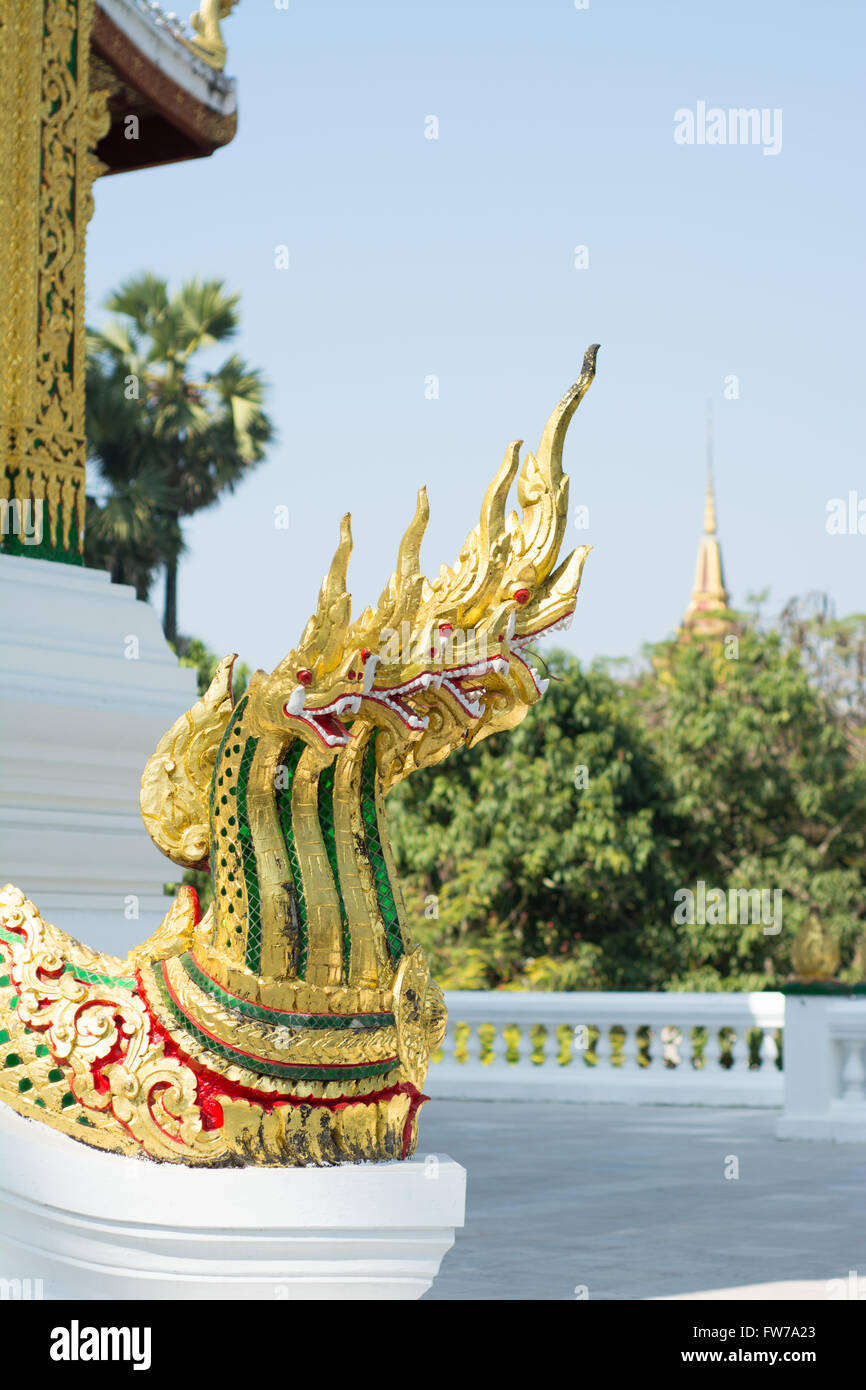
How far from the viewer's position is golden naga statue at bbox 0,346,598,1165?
10.8 ft

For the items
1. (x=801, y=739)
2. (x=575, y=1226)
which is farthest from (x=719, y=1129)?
(x=801, y=739)

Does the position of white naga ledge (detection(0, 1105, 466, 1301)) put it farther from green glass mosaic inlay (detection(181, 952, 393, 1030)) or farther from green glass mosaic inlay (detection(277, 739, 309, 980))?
green glass mosaic inlay (detection(277, 739, 309, 980))

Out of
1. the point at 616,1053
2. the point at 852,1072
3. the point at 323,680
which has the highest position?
the point at 323,680

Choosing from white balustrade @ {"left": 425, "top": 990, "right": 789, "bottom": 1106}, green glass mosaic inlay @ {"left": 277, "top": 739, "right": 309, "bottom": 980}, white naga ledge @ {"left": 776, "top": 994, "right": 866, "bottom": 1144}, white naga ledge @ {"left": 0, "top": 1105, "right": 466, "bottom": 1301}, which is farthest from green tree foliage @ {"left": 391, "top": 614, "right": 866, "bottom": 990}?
white naga ledge @ {"left": 0, "top": 1105, "right": 466, "bottom": 1301}

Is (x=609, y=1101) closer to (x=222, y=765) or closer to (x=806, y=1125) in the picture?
(x=806, y=1125)

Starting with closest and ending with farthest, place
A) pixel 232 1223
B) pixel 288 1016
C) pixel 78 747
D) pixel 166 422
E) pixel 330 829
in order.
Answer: pixel 232 1223 < pixel 288 1016 < pixel 330 829 < pixel 78 747 < pixel 166 422

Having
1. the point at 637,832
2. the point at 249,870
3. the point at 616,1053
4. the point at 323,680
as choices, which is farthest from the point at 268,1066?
the point at 637,832

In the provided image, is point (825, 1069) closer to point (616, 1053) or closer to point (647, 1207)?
point (616, 1053)

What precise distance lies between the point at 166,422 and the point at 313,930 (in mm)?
16166

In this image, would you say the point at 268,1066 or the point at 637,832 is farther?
the point at 637,832

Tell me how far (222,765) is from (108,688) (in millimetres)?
2329

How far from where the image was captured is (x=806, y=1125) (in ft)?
29.1

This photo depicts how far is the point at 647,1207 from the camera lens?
6.27m

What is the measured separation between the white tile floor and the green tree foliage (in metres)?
5.31
